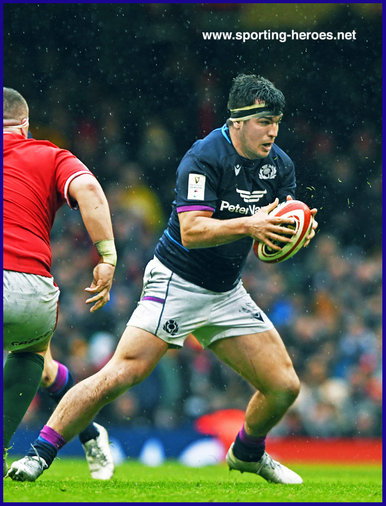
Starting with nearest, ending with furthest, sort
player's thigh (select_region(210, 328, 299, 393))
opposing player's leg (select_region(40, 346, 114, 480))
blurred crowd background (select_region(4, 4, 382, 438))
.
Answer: player's thigh (select_region(210, 328, 299, 393)) → opposing player's leg (select_region(40, 346, 114, 480)) → blurred crowd background (select_region(4, 4, 382, 438))

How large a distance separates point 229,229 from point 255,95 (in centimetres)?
94

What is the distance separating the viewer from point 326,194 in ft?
50.5

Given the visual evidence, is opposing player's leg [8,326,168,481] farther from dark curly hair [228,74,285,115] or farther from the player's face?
dark curly hair [228,74,285,115]

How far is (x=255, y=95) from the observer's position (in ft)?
17.5

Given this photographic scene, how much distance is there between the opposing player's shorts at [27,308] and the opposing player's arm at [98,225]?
263 millimetres

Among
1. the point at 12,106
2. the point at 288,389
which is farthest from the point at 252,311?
the point at 12,106

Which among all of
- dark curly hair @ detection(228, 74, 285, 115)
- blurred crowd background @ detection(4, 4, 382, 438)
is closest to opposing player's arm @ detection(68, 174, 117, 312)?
dark curly hair @ detection(228, 74, 285, 115)

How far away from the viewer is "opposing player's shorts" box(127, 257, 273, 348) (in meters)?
5.27

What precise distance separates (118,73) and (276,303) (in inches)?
210

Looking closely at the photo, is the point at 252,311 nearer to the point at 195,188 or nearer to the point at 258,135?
the point at 195,188

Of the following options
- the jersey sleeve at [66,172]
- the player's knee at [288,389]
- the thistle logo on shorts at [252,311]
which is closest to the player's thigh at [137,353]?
the thistle logo on shorts at [252,311]

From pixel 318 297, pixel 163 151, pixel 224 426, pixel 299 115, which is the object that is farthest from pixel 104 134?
pixel 224 426

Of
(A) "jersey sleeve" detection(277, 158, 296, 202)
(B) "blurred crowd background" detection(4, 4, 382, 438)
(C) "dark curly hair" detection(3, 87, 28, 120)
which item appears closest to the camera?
(C) "dark curly hair" detection(3, 87, 28, 120)

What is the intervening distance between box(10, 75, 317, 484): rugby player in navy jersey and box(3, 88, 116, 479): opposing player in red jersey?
0.44m
